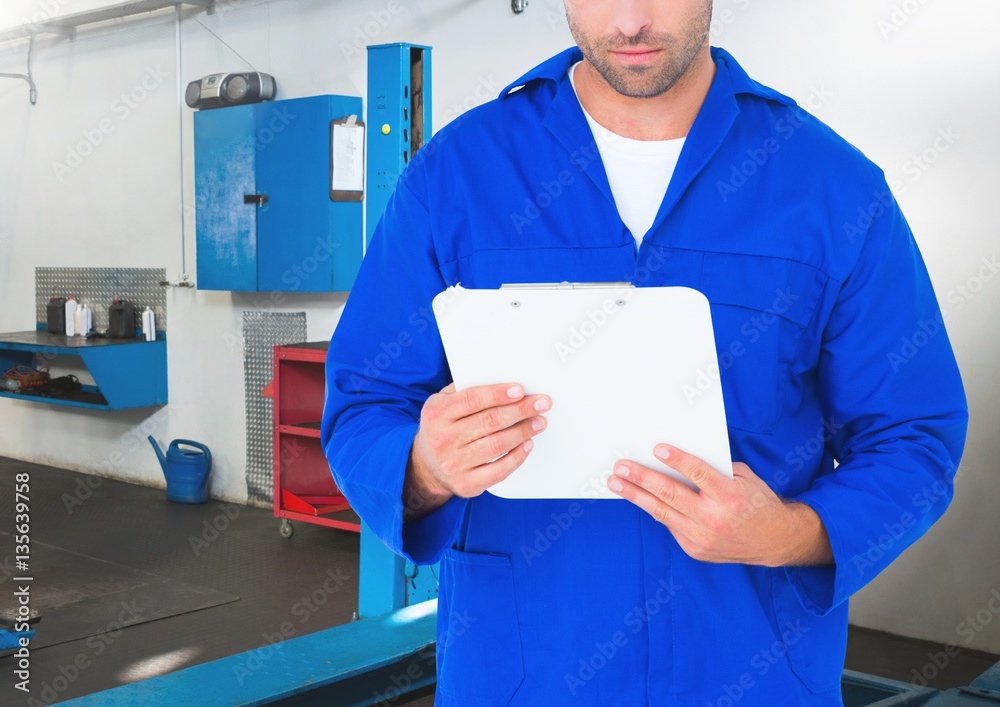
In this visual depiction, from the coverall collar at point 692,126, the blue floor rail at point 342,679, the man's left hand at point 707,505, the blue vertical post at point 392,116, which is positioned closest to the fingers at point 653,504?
the man's left hand at point 707,505

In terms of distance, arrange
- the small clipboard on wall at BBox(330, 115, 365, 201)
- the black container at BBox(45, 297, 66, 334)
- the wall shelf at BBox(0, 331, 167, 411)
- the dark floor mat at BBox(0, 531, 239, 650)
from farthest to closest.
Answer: the black container at BBox(45, 297, 66, 334) → the wall shelf at BBox(0, 331, 167, 411) → the small clipboard on wall at BBox(330, 115, 365, 201) → the dark floor mat at BBox(0, 531, 239, 650)

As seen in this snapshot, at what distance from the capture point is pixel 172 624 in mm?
4277

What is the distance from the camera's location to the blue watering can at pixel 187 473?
637cm

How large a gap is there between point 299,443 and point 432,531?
4546 mm

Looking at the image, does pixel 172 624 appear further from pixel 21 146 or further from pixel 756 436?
pixel 21 146

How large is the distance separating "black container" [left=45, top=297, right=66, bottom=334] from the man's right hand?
22.5 feet

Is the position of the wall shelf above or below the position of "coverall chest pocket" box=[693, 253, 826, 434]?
below

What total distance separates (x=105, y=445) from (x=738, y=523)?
7008 millimetres

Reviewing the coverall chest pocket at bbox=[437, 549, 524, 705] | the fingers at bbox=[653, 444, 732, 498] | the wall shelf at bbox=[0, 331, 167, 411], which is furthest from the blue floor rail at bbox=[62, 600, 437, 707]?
the wall shelf at bbox=[0, 331, 167, 411]

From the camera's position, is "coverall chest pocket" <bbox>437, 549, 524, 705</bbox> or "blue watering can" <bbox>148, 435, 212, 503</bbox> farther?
"blue watering can" <bbox>148, 435, 212, 503</bbox>

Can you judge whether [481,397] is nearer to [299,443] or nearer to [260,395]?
[299,443]

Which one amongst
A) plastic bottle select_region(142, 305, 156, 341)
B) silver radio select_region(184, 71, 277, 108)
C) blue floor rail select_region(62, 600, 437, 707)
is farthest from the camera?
plastic bottle select_region(142, 305, 156, 341)

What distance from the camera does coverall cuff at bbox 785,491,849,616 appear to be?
3.67 ft

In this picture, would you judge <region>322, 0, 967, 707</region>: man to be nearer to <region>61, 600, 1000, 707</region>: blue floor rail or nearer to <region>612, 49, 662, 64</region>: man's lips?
<region>612, 49, 662, 64</region>: man's lips
